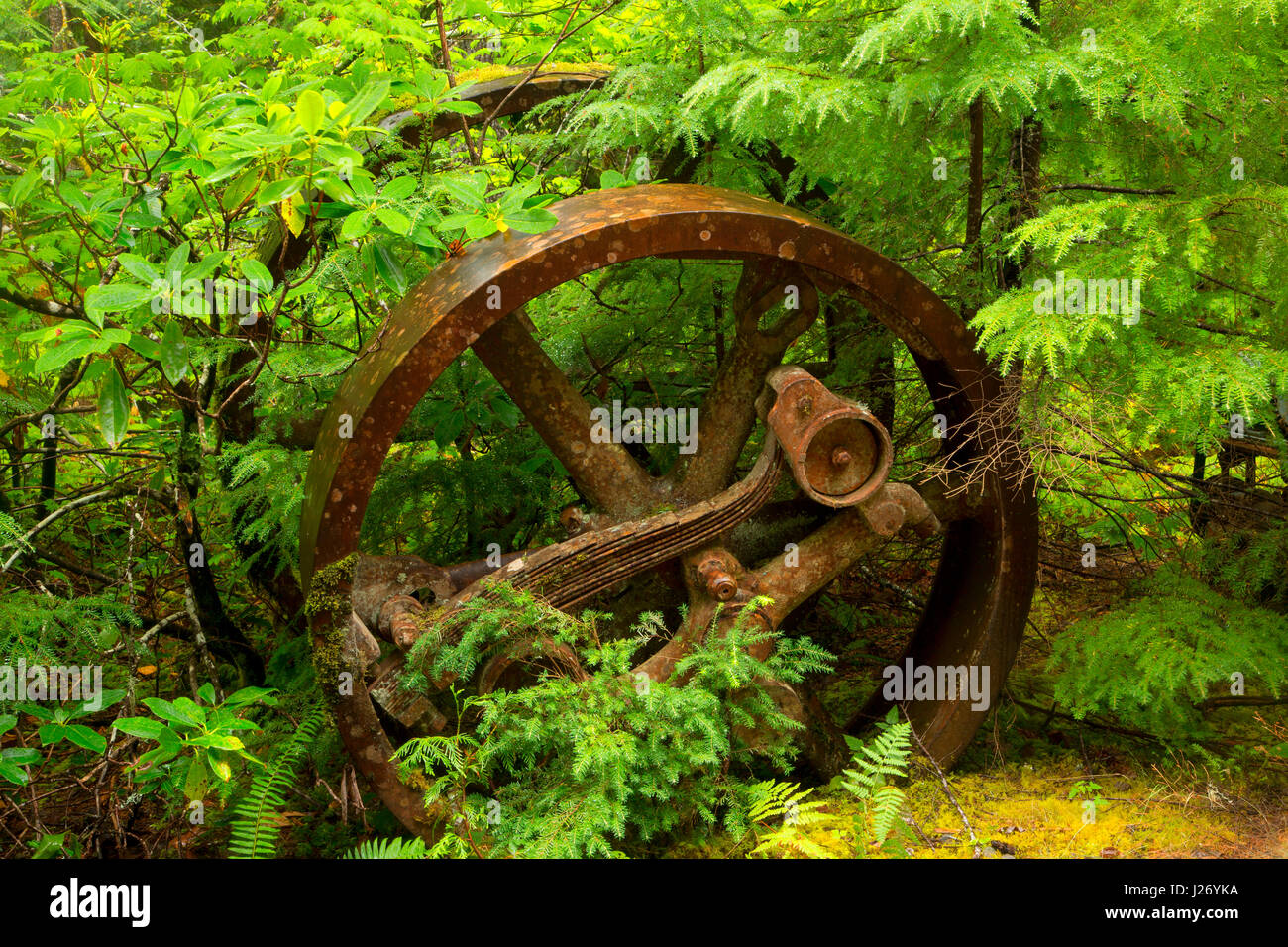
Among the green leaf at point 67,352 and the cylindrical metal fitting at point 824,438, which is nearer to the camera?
the green leaf at point 67,352

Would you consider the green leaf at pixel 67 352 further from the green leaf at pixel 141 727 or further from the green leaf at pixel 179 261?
the green leaf at pixel 141 727

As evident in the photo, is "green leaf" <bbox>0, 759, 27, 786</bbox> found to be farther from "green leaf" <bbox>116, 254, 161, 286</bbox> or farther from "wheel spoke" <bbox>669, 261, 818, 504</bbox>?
"wheel spoke" <bbox>669, 261, 818, 504</bbox>

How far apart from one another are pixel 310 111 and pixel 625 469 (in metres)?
1.60

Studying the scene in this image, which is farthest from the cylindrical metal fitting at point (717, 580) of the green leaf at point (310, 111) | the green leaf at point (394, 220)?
the green leaf at point (310, 111)

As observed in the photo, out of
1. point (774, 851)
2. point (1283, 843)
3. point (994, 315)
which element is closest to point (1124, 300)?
point (994, 315)

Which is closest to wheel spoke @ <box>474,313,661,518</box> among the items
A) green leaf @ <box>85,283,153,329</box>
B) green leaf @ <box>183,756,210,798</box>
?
green leaf @ <box>85,283,153,329</box>

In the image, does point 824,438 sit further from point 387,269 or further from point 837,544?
point 387,269

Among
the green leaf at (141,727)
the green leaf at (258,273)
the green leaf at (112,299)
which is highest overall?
the green leaf at (258,273)

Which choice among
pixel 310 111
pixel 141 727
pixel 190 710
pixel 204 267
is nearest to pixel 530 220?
pixel 310 111

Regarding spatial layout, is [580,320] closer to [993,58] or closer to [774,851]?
[993,58]

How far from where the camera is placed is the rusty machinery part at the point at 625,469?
10.3 ft

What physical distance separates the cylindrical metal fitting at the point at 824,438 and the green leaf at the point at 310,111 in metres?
1.70

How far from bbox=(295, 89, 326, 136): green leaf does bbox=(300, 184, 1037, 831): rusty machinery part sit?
2.05 feet

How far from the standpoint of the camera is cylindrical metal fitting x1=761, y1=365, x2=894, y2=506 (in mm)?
3441
